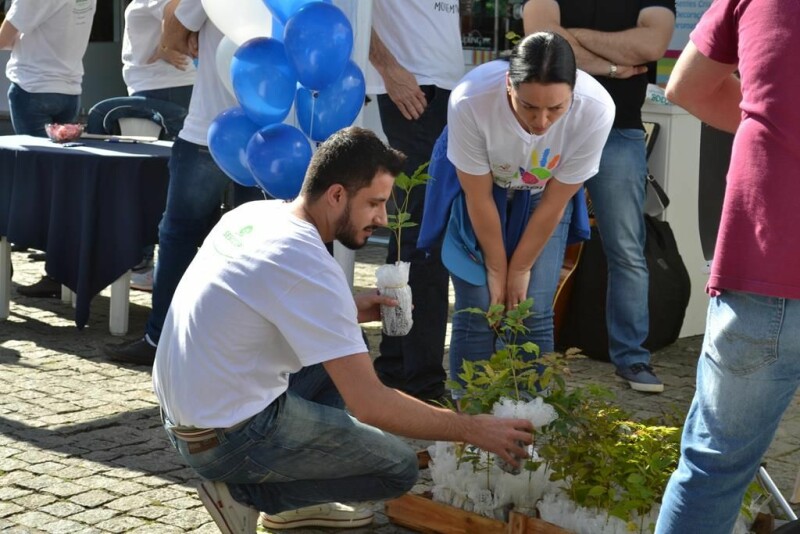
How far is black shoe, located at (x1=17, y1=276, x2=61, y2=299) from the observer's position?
289 inches

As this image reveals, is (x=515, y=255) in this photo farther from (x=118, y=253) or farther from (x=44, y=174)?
(x=44, y=174)

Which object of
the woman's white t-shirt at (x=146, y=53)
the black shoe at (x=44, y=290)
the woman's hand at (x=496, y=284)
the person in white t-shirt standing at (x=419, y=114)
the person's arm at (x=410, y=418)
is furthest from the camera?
the woman's white t-shirt at (x=146, y=53)

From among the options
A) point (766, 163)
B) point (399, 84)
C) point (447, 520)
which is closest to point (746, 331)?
point (766, 163)

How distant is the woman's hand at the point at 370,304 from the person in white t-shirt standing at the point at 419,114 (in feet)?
4.22

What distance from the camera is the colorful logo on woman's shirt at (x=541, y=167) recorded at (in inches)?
166

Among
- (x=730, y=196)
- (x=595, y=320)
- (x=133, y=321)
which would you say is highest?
(x=730, y=196)

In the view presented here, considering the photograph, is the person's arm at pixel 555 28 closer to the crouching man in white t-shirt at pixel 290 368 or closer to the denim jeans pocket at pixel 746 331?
the crouching man in white t-shirt at pixel 290 368

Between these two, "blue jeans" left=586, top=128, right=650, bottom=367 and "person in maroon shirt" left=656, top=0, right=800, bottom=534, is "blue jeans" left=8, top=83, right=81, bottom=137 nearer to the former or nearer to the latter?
"blue jeans" left=586, top=128, right=650, bottom=367

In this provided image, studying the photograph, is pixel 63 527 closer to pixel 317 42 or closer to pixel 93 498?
pixel 93 498

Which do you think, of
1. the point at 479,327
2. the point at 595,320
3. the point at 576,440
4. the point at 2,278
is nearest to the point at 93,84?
the point at 2,278

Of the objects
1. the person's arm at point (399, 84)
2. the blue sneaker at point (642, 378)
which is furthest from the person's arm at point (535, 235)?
the blue sneaker at point (642, 378)

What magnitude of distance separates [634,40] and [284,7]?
1.59 m

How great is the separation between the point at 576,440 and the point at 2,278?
4.06 m

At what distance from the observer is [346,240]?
3.43m
